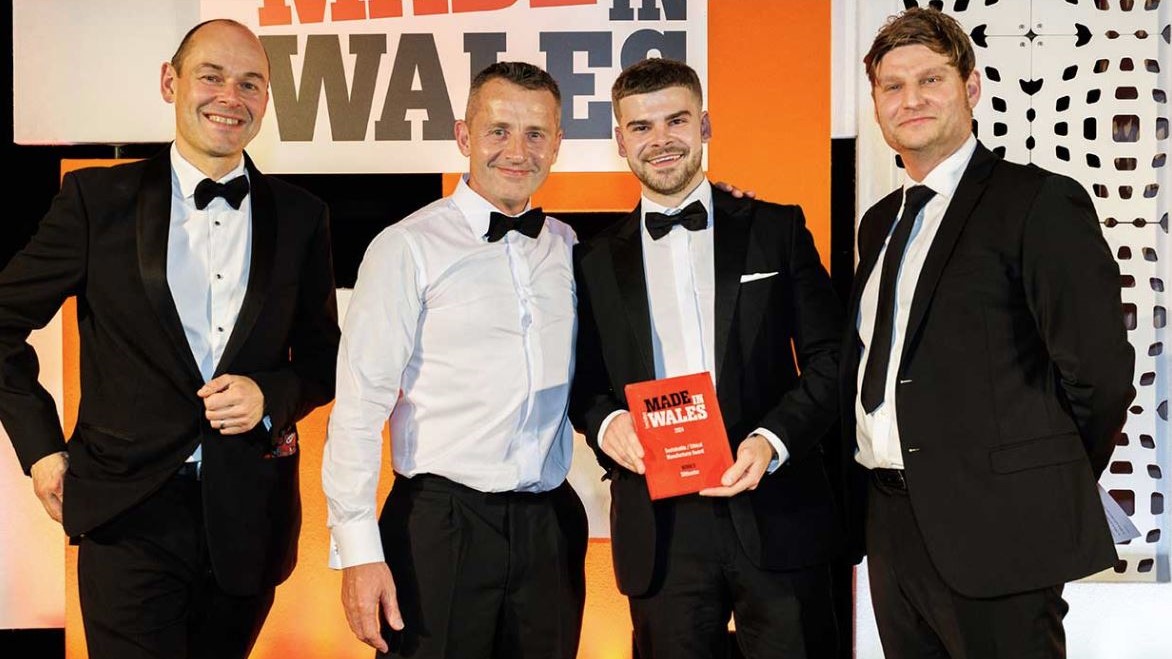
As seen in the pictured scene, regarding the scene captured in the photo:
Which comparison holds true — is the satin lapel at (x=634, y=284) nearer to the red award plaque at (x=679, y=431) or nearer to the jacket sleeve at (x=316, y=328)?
the red award plaque at (x=679, y=431)

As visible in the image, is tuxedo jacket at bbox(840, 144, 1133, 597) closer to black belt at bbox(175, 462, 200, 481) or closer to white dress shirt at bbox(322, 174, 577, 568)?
white dress shirt at bbox(322, 174, 577, 568)

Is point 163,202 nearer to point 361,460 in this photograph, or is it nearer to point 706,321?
point 361,460

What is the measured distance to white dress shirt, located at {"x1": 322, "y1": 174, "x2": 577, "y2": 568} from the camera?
271cm

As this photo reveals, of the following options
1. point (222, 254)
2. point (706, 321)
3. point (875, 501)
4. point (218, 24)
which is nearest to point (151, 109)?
point (218, 24)

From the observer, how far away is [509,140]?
2.90 metres

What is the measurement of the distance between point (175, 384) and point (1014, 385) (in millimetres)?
2160

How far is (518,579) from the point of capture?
2.71 meters

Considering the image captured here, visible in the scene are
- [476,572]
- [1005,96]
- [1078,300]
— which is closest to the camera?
[1078,300]

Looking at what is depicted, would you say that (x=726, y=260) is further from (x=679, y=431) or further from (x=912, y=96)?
(x=912, y=96)

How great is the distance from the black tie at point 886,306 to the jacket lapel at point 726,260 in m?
0.38

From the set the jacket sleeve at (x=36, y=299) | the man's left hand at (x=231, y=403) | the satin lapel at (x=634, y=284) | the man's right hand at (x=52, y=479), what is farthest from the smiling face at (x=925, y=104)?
the man's right hand at (x=52, y=479)

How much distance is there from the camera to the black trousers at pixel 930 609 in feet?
8.16

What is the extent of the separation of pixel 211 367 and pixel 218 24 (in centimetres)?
101

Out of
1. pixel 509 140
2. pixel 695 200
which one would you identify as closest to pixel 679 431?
pixel 695 200
